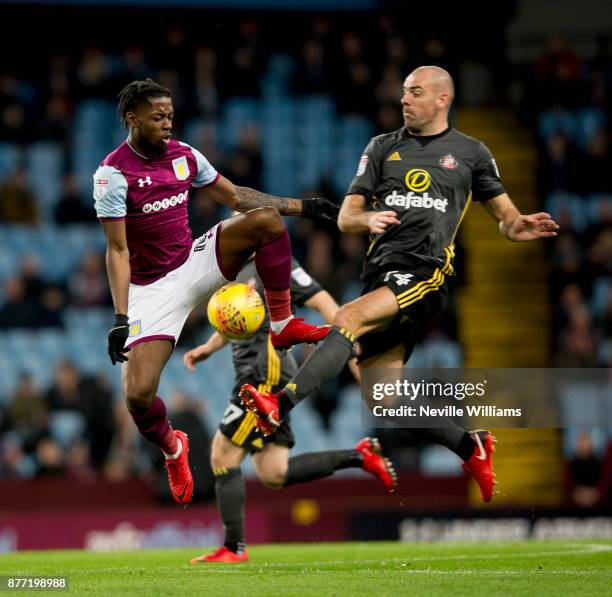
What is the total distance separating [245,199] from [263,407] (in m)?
1.93

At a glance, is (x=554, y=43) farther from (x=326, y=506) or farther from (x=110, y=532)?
(x=110, y=532)

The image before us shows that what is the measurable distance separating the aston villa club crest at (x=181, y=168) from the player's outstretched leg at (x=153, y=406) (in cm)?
112

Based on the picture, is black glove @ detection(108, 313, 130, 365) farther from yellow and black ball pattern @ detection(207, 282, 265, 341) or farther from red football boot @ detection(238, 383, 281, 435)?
red football boot @ detection(238, 383, 281, 435)

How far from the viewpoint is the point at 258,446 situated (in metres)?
9.55

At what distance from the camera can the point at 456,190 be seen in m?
8.21

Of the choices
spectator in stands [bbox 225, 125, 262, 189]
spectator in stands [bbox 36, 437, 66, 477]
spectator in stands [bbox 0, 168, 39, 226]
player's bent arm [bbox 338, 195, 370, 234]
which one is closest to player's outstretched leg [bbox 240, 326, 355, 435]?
player's bent arm [bbox 338, 195, 370, 234]

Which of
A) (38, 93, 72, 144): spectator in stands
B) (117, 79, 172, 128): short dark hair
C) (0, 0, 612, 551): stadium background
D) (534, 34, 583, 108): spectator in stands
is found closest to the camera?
(117, 79, 172, 128): short dark hair

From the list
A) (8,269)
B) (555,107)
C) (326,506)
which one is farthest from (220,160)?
(326,506)

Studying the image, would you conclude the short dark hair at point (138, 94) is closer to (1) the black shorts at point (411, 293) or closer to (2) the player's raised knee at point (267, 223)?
(2) the player's raised knee at point (267, 223)

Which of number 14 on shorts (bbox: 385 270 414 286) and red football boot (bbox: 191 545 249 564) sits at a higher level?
number 14 on shorts (bbox: 385 270 414 286)

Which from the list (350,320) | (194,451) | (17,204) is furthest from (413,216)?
(17,204)

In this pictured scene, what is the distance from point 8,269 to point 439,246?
9.72 metres

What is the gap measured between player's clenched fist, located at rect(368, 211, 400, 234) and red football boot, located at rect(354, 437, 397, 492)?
268cm

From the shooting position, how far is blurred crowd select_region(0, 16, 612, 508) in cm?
1474
